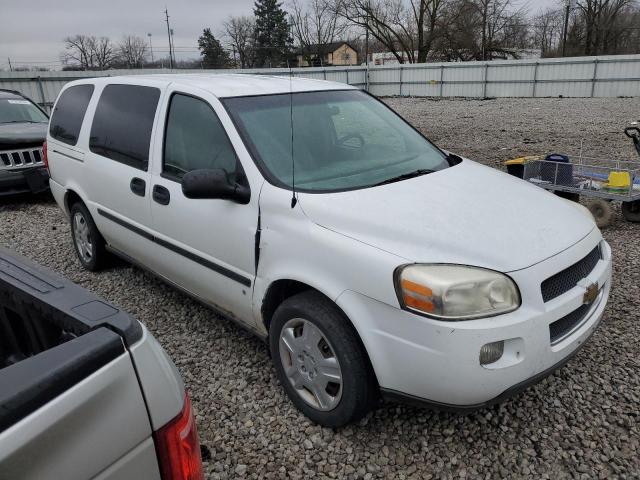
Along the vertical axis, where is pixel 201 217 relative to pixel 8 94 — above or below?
below

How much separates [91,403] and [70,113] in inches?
169

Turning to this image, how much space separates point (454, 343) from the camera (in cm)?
207

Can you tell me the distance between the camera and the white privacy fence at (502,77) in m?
23.4

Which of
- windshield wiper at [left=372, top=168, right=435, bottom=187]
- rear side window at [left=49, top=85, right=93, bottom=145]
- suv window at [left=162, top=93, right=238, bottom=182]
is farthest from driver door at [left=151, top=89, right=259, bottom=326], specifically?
rear side window at [left=49, top=85, right=93, bottom=145]

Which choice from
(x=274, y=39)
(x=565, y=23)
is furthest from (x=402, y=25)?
(x=274, y=39)

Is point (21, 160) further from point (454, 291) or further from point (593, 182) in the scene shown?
point (593, 182)

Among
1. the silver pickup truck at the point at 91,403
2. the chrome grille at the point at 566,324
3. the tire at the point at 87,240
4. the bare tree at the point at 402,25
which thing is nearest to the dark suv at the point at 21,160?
the tire at the point at 87,240

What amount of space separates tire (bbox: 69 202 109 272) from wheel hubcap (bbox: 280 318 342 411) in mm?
2613

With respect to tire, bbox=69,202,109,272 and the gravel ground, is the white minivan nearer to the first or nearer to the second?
the gravel ground

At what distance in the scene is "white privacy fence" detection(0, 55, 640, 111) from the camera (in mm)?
23391

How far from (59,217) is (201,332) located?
14.7 ft

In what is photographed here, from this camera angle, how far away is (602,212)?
5758mm

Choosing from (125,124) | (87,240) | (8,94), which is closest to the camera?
(125,124)

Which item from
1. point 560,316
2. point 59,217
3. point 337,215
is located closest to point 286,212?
point 337,215
